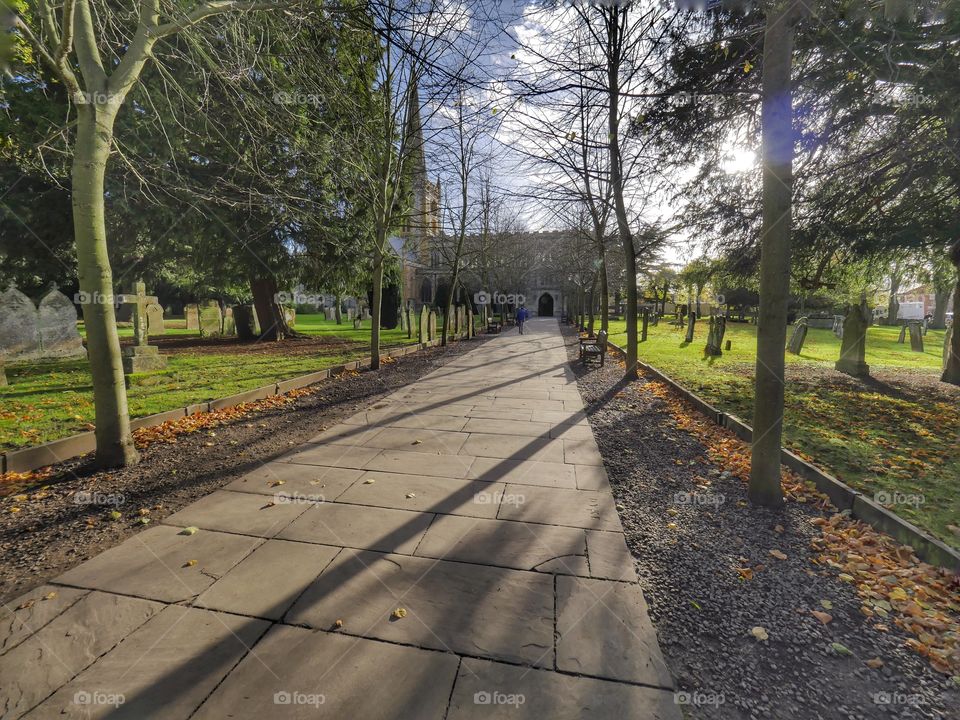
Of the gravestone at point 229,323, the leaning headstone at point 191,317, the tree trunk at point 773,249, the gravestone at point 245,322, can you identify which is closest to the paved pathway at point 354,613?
the tree trunk at point 773,249

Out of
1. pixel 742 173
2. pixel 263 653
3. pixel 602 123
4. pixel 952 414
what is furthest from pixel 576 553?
pixel 602 123

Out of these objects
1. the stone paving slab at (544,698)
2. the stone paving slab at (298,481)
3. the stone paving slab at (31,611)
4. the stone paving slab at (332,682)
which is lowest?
the stone paving slab at (544,698)

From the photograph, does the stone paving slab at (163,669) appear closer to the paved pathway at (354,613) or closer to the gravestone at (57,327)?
the paved pathway at (354,613)

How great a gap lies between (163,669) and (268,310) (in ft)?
61.6

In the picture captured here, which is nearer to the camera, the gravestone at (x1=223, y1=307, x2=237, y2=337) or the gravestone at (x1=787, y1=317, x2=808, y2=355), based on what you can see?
the gravestone at (x1=787, y1=317, x2=808, y2=355)

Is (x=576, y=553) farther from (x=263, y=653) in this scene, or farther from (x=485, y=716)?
(x=263, y=653)

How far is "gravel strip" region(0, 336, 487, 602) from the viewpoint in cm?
293

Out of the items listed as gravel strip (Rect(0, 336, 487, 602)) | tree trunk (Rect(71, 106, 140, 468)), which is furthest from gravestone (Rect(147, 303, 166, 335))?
tree trunk (Rect(71, 106, 140, 468))

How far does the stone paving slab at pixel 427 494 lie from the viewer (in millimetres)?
3732

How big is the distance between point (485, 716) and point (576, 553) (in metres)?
1.44

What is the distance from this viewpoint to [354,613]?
7.94 feet

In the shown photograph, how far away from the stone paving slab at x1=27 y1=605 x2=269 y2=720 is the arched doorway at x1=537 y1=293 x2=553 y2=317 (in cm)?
6584

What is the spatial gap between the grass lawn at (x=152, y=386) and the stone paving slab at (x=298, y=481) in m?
2.84

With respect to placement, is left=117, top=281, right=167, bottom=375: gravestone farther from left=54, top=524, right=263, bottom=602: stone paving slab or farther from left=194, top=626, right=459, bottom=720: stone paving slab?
left=194, top=626, right=459, bottom=720: stone paving slab
